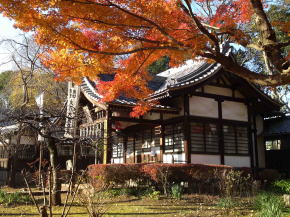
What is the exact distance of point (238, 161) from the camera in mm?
16953

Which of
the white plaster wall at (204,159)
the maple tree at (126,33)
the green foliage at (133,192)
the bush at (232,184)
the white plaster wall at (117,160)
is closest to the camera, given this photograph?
the maple tree at (126,33)

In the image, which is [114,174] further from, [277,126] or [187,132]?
[277,126]

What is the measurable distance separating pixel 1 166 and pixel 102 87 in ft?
39.9

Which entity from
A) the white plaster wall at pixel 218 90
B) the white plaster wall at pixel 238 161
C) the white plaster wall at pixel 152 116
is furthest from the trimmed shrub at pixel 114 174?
the white plaster wall at pixel 218 90

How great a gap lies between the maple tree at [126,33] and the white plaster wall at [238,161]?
840 cm

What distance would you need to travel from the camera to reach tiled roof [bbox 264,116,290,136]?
2089 centimetres

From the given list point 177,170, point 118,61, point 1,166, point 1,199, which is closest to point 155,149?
point 177,170

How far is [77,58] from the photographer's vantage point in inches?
364

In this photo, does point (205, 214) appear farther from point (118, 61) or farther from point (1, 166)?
point (1, 166)

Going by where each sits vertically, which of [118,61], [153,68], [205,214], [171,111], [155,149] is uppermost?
[153,68]

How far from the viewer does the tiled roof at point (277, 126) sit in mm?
20891

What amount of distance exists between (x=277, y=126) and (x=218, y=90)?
24.3 ft

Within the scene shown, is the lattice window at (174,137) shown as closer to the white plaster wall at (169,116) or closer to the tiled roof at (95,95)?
the white plaster wall at (169,116)

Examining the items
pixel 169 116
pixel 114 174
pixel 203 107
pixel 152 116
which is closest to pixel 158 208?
pixel 114 174
